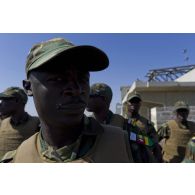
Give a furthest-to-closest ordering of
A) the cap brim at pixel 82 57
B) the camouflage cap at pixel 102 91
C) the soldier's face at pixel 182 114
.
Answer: the soldier's face at pixel 182 114 → the camouflage cap at pixel 102 91 → the cap brim at pixel 82 57

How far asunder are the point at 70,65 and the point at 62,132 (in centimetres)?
26

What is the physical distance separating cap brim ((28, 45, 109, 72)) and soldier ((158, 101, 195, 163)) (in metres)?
3.57

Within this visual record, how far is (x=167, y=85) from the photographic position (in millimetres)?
10828

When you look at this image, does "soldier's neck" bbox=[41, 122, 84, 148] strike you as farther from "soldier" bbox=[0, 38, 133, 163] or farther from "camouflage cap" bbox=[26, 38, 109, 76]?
"camouflage cap" bbox=[26, 38, 109, 76]

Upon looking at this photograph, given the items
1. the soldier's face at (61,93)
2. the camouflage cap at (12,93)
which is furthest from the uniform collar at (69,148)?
the camouflage cap at (12,93)

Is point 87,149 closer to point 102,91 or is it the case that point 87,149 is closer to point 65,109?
point 65,109

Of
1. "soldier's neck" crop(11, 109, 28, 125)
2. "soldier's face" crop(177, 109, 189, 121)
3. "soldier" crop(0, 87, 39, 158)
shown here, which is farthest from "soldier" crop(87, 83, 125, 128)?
"soldier's face" crop(177, 109, 189, 121)

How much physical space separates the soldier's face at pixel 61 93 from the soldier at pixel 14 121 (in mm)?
2245

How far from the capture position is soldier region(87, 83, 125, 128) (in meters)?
3.11

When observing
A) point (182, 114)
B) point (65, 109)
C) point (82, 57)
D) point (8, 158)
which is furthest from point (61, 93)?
point (182, 114)

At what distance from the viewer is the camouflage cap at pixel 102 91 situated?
3104mm

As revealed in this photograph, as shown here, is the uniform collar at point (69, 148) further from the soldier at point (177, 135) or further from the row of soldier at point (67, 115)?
the soldier at point (177, 135)

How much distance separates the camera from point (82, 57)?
1.03 m

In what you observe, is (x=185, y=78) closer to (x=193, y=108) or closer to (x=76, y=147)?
(x=193, y=108)
